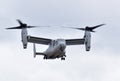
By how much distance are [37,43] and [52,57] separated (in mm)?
7681

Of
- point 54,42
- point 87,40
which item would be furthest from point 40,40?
point 87,40

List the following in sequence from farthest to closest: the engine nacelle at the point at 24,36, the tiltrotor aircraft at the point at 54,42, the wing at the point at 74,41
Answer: the wing at the point at 74,41 < the engine nacelle at the point at 24,36 < the tiltrotor aircraft at the point at 54,42

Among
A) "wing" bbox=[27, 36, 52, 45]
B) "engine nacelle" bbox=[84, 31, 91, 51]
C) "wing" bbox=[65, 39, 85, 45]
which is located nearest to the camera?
"engine nacelle" bbox=[84, 31, 91, 51]

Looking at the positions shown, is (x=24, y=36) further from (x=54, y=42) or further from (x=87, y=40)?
(x=87, y=40)

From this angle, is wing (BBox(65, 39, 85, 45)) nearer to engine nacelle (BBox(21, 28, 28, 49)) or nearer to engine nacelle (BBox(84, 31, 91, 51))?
engine nacelle (BBox(84, 31, 91, 51))

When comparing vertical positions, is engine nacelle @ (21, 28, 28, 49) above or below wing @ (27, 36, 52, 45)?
above

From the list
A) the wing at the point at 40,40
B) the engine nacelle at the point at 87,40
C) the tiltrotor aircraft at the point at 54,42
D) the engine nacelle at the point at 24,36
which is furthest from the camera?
the wing at the point at 40,40

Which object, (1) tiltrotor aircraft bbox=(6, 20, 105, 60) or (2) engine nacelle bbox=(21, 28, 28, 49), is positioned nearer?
(1) tiltrotor aircraft bbox=(6, 20, 105, 60)

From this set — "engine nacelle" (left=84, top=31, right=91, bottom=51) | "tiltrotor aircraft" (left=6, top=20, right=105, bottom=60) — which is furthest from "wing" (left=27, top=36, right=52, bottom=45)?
"engine nacelle" (left=84, top=31, right=91, bottom=51)

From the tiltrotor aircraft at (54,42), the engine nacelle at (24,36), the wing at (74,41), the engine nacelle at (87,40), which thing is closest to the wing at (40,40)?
the tiltrotor aircraft at (54,42)

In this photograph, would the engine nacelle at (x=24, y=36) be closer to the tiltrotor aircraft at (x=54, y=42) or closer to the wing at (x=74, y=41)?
the tiltrotor aircraft at (x=54, y=42)

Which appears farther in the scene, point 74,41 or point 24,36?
point 74,41

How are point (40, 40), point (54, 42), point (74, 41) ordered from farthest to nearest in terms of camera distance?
point (74, 41) → point (40, 40) → point (54, 42)

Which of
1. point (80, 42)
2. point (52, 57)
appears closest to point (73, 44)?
point (80, 42)
